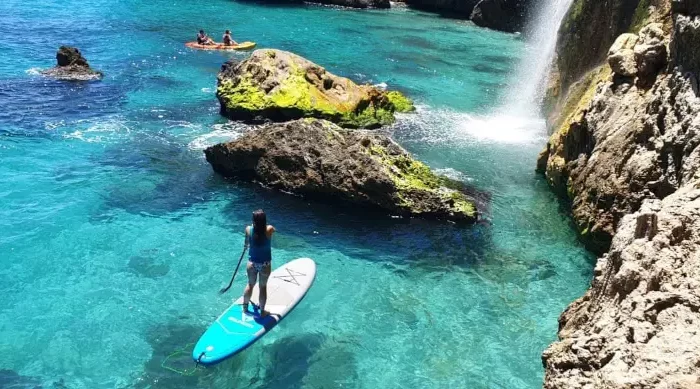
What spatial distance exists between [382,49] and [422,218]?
26.0 metres

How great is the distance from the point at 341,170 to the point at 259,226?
6154 millimetres

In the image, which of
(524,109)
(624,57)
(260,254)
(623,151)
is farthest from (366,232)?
(524,109)

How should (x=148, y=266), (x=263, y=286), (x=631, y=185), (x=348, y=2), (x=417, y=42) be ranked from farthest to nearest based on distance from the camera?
(x=348, y=2) → (x=417, y=42) → (x=148, y=266) → (x=631, y=185) → (x=263, y=286)

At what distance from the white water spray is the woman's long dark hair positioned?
1421 centimetres

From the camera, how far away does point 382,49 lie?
4072cm

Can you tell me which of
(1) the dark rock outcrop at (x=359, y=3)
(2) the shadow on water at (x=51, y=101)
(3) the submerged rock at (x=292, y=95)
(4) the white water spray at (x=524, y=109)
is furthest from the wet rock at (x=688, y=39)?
(1) the dark rock outcrop at (x=359, y=3)

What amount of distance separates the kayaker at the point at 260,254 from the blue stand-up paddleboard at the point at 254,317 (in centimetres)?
32

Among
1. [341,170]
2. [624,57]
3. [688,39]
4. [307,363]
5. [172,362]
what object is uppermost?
[688,39]

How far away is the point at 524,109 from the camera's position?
27.7m

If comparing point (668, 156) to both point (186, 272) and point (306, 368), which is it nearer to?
point (306, 368)

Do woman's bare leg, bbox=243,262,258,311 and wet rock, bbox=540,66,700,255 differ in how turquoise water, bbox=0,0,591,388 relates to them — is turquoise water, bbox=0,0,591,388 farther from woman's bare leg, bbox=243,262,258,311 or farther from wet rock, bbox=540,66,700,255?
wet rock, bbox=540,66,700,255

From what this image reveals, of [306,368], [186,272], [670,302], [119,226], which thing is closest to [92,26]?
→ [119,226]

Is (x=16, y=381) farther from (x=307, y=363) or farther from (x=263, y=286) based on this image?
(x=307, y=363)

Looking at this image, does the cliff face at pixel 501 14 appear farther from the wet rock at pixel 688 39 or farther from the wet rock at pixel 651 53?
the wet rock at pixel 688 39
